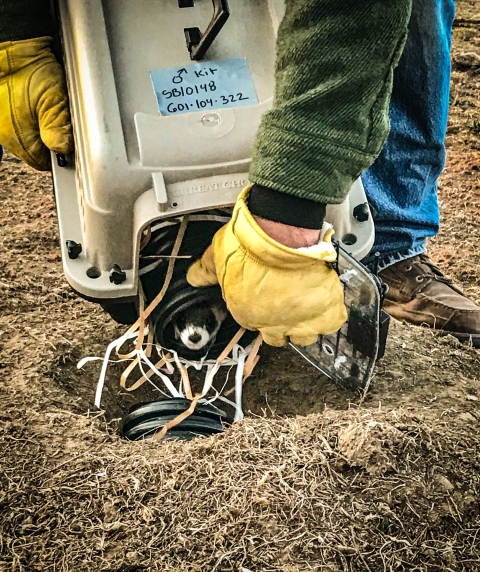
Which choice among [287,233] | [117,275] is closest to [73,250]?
[117,275]

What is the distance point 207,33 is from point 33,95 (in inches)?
18.4

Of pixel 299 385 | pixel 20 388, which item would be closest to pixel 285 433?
pixel 299 385

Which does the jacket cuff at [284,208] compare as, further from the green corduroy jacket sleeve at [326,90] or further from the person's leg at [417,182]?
the person's leg at [417,182]

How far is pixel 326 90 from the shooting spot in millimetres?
1260

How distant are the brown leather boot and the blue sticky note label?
80 centimetres

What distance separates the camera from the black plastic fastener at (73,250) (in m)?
1.61

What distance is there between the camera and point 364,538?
1.20 metres

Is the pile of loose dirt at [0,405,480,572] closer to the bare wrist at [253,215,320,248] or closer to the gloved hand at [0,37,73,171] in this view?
the bare wrist at [253,215,320,248]

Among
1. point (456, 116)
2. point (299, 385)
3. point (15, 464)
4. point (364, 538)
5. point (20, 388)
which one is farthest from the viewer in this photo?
point (456, 116)

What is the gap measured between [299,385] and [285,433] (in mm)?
383

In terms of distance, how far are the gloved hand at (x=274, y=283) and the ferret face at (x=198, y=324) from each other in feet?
0.56

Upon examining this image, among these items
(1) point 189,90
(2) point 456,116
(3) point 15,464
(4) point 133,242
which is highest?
(1) point 189,90

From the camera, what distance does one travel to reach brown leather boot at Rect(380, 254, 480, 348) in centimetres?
198

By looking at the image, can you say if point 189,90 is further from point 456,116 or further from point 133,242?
point 456,116
